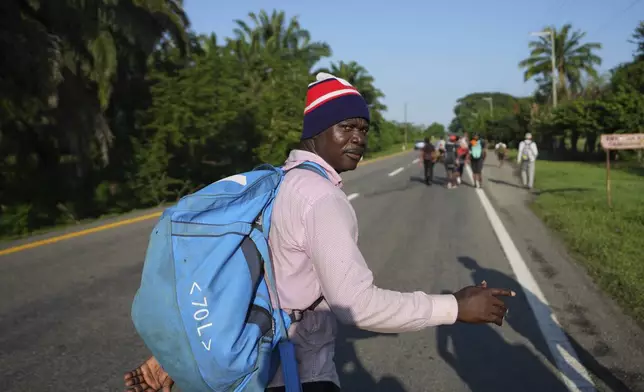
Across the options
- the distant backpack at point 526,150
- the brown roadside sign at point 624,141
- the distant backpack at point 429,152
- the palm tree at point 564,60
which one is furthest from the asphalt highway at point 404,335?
the palm tree at point 564,60

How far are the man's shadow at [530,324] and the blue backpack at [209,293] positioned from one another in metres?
2.95

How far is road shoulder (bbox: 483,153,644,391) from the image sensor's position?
4160mm

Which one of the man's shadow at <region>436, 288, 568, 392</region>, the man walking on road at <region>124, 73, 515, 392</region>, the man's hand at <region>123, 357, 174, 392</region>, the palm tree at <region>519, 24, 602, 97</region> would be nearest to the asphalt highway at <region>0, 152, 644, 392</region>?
the man's shadow at <region>436, 288, 568, 392</region>

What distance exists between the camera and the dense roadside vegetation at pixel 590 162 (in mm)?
7836

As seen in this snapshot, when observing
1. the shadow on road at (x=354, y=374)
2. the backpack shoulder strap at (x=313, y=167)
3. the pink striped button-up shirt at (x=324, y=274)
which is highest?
the backpack shoulder strap at (x=313, y=167)

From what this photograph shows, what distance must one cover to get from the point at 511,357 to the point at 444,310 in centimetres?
313

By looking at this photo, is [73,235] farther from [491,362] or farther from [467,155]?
[467,155]

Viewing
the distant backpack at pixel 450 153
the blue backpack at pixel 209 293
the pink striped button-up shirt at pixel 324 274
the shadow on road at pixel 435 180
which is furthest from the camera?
the shadow on road at pixel 435 180

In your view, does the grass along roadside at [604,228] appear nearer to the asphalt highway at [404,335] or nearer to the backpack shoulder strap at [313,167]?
the asphalt highway at [404,335]

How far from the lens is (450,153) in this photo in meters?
19.8

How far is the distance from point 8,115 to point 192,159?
7248 mm

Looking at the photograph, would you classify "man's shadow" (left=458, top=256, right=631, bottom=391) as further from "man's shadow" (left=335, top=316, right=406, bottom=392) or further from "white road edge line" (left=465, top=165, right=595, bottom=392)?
"man's shadow" (left=335, top=316, right=406, bottom=392)

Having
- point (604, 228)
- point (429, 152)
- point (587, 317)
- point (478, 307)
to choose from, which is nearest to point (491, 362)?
point (587, 317)

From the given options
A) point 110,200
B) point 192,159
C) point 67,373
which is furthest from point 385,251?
point 192,159
